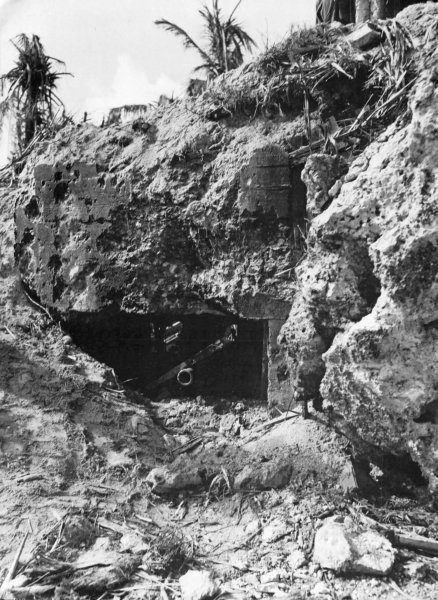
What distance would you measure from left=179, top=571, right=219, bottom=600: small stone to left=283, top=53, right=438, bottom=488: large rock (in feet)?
3.95

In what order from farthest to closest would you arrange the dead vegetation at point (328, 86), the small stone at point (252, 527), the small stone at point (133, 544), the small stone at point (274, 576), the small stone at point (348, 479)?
the dead vegetation at point (328, 86), the small stone at point (348, 479), the small stone at point (252, 527), the small stone at point (133, 544), the small stone at point (274, 576)

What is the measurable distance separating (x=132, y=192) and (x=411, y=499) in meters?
3.28

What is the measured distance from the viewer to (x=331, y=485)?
3.85 metres

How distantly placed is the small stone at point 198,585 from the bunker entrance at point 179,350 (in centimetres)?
203

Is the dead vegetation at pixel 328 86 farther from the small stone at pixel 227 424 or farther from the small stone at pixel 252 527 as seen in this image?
the small stone at pixel 252 527

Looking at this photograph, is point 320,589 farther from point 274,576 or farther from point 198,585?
point 198,585

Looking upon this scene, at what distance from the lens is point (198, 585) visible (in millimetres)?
3127

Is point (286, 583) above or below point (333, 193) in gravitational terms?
below

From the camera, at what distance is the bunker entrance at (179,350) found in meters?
5.23

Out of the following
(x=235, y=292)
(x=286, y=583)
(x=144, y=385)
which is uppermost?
(x=235, y=292)

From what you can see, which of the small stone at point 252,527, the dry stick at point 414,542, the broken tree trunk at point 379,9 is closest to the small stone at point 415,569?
the dry stick at point 414,542

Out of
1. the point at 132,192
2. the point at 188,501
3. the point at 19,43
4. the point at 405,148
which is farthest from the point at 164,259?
the point at 19,43

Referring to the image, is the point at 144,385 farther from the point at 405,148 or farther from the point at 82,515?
the point at 405,148

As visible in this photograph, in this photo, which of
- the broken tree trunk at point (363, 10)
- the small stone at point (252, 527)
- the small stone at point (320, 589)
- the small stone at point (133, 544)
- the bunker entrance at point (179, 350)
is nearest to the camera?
the small stone at point (320, 589)
